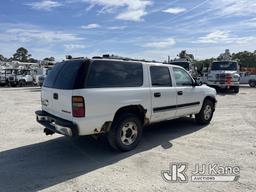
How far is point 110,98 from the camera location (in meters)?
5.55

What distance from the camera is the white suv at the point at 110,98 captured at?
527 centimetres

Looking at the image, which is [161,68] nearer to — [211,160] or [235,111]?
[211,160]

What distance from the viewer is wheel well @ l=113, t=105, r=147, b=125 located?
5863 millimetres

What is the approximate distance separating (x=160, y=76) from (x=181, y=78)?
0.97m

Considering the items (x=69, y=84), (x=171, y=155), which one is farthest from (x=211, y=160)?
(x=69, y=84)

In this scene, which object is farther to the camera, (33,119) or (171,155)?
(33,119)

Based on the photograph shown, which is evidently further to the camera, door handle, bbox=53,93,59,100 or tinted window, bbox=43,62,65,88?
tinted window, bbox=43,62,65,88

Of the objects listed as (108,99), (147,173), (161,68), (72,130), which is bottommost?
(147,173)

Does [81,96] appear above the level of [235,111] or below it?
above

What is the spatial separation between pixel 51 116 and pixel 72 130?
0.96 meters

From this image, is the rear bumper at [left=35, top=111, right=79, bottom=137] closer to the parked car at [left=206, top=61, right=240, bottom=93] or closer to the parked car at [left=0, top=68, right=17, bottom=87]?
the parked car at [left=206, top=61, right=240, bottom=93]

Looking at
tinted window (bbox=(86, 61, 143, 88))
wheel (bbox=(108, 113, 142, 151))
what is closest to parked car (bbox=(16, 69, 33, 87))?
tinted window (bbox=(86, 61, 143, 88))

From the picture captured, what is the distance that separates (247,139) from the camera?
23.1ft

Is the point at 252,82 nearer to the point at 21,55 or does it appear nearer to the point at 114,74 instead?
the point at 114,74
